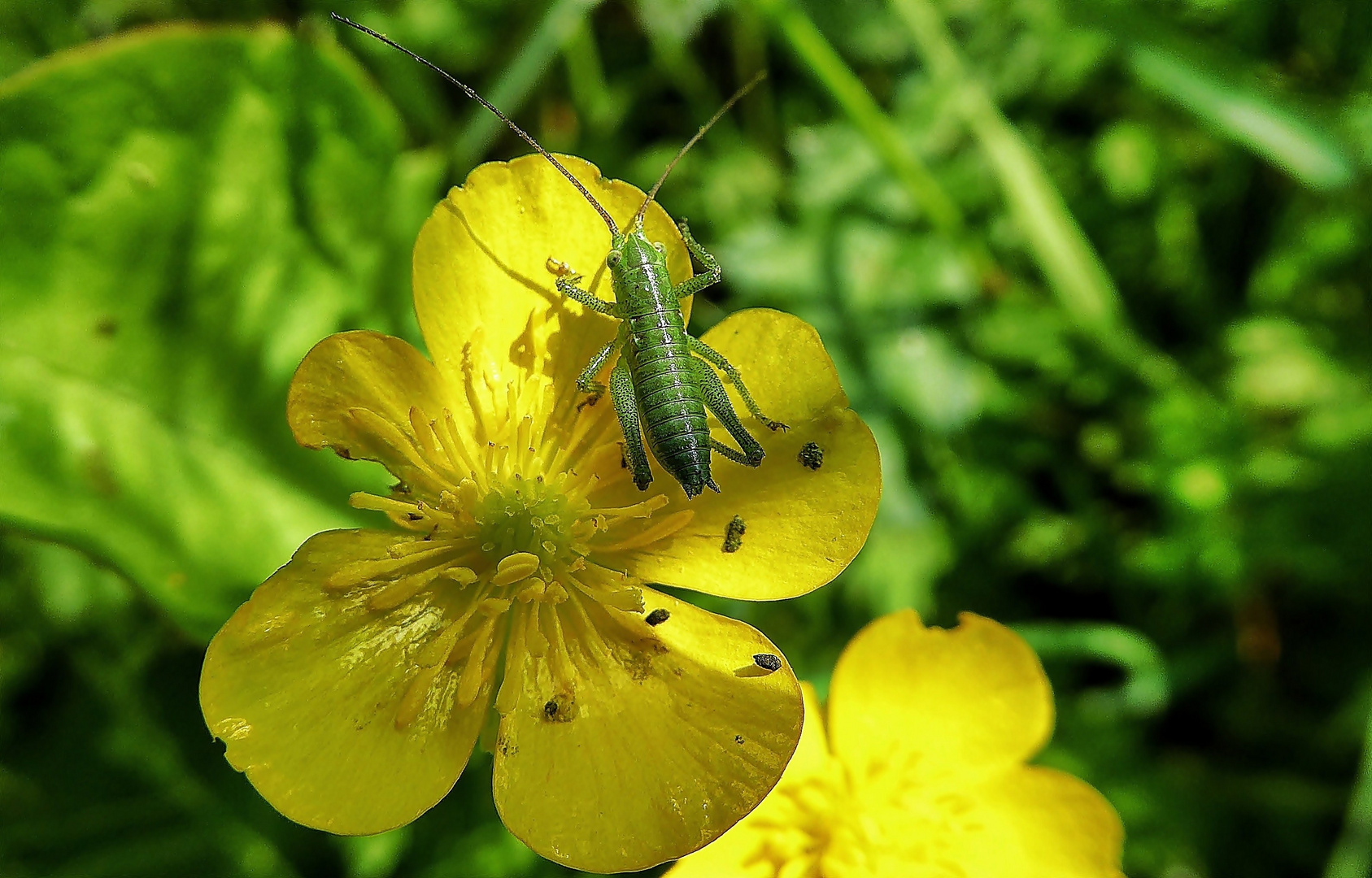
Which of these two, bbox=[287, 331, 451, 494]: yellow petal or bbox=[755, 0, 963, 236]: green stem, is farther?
bbox=[755, 0, 963, 236]: green stem

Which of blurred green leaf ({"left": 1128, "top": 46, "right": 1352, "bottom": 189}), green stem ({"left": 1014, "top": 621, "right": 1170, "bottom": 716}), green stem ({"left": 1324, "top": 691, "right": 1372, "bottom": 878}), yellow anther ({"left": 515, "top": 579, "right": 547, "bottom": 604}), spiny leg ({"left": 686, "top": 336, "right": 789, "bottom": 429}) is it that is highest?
blurred green leaf ({"left": 1128, "top": 46, "right": 1352, "bottom": 189})

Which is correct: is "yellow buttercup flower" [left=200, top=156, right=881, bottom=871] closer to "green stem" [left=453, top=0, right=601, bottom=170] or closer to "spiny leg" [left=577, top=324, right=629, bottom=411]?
"spiny leg" [left=577, top=324, right=629, bottom=411]

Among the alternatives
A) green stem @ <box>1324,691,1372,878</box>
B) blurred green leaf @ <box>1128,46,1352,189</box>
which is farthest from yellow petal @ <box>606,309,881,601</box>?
green stem @ <box>1324,691,1372,878</box>

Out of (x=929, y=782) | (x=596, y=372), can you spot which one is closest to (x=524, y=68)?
(x=596, y=372)

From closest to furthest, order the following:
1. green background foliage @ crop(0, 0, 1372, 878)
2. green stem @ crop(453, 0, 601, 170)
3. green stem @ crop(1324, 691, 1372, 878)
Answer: green background foliage @ crop(0, 0, 1372, 878), green stem @ crop(1324, 691, 1372, 878), green stem @ crop(453, 0, 601, 170)

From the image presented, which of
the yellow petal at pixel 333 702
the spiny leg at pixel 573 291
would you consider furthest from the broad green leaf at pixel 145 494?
the spiny leg at pixel 573 291

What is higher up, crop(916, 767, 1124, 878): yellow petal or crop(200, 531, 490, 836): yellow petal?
crop(200, 531, 490, 836): yellow petal

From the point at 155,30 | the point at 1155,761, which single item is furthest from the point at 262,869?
the point at 1155,761
